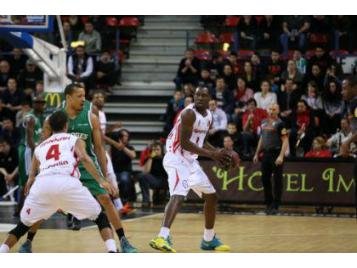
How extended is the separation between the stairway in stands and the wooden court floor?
6.67m

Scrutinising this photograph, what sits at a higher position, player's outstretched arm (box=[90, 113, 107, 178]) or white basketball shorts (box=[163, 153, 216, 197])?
player's outstretched arm (box=[90, 113, 107, 178])

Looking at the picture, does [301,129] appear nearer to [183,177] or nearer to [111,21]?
[111,21]

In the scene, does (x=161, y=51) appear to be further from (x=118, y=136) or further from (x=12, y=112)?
(x=118, y=136)

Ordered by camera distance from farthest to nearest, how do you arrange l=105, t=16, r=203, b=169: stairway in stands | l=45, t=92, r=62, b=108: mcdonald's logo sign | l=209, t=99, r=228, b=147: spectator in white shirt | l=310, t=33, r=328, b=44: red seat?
l=105, t=16, r=203, b=169: stairway in stands, l=310, t=33, r=328, b=44: red seat, l=209, t=99, r=228, b=147: spectator in white shirt, l=45, t=92, r=62, b=108: mcdonald's logo sign

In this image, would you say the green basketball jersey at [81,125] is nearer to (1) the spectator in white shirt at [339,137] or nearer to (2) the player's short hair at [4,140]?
(1) the spectator in white shirt at [339,137]

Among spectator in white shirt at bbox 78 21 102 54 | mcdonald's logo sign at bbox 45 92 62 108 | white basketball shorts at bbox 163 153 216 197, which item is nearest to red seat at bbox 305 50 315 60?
spectator in white shirt at bbox 78 21 102 54

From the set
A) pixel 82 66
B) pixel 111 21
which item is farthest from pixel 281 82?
pixel 111 21

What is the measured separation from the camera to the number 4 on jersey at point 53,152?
29.9ft

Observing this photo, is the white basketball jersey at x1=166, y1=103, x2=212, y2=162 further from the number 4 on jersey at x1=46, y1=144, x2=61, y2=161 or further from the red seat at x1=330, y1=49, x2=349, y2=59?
the red seat at x1=330, y1=49, x2=349, y2=59

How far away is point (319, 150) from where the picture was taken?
17141mm

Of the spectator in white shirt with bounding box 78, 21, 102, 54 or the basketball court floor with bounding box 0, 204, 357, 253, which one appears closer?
the basketball court floor with bounding box 0, 204, 357, 253

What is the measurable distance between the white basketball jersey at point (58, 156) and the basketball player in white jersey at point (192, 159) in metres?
1.45

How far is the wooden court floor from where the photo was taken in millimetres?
10656

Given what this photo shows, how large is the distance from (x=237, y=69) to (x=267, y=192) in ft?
15.6
